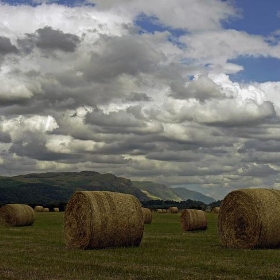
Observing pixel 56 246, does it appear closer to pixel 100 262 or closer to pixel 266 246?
pixel 100 262

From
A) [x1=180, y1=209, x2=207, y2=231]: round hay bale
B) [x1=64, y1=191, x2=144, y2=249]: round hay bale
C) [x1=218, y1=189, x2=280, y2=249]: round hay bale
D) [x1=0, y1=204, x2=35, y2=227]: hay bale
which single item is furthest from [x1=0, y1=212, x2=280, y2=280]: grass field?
[x1=0, y1=204, x2=35, y2=227]: hay bale

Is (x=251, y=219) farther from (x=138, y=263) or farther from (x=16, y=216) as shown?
(x=16, y=216)

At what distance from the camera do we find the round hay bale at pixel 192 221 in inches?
1470

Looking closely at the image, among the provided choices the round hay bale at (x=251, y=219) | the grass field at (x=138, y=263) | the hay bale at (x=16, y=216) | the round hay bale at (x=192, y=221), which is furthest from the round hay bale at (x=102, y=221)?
the hay bale at (x=16, y=216)

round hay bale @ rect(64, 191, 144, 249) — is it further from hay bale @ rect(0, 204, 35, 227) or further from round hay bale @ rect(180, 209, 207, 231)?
hay bale @ rect(0, 204, 35, 227)

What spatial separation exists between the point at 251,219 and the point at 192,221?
1562 cm

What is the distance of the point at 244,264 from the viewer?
53.4 ft

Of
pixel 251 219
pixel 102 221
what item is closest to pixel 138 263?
pixel 102 221

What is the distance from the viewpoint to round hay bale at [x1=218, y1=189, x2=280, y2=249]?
21797 millimetres

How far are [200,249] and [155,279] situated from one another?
27.1ft

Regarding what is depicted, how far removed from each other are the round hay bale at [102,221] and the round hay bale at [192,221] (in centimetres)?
1532

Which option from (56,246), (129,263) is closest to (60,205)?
(56,246)

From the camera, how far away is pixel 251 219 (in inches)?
869

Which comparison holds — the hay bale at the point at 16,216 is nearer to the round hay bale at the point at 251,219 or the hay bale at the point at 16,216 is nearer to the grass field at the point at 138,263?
the grass field at the point at 138,263
